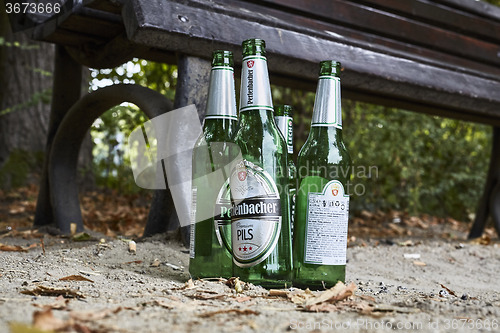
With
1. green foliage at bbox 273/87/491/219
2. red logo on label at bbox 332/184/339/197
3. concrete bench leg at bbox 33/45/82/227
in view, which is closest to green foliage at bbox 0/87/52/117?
concrete bench leg at bbox 33/45/82/227

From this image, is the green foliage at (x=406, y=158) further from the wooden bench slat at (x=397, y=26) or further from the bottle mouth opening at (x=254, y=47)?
the bottle mouth opening at (x=254, y=47)

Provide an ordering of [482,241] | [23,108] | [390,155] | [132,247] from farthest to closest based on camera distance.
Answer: [390,155] < [23,108] < [482,241] < [132,247]

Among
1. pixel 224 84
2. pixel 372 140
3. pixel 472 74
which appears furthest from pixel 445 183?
pixel 224 84

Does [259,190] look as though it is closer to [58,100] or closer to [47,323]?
[47,323]

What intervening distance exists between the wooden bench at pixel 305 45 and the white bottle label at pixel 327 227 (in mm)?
783

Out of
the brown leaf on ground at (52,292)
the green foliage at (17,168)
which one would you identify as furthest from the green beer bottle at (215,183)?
the green foliage at (17,168)

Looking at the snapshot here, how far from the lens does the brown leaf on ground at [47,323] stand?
99 centimetres

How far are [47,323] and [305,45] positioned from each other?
1.90m

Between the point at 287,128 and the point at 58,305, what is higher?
the point at 287,128

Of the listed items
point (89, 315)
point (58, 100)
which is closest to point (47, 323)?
point (89, 315)

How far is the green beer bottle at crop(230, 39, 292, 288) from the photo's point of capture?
5.33 ft

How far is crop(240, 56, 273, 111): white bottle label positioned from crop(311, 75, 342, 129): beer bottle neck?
0.22m

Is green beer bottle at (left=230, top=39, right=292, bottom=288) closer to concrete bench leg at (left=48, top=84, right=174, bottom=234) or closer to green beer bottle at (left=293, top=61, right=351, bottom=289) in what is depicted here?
green beer bottle at (left=293, top=61, right=351, bottom=289)

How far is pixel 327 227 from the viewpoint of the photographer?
1.72 metres
